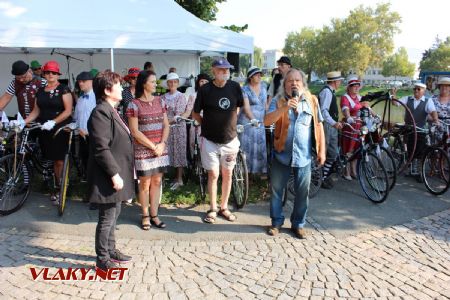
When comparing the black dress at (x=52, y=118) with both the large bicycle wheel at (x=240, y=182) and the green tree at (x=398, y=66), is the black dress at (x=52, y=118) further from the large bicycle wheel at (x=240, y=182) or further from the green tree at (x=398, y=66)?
the green tree at (x=398, y=66)

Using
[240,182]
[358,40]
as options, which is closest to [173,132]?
[240,182]

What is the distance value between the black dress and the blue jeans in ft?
9.14

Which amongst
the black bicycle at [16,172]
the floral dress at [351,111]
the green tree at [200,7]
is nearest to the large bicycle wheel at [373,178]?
the floral dress at [351,111]

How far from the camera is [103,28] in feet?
24.4

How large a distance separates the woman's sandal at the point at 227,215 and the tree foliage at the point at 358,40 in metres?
63.1

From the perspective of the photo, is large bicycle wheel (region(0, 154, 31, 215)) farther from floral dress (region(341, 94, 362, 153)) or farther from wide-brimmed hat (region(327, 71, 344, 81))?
floral dress (region(341, 94, 362, 153))

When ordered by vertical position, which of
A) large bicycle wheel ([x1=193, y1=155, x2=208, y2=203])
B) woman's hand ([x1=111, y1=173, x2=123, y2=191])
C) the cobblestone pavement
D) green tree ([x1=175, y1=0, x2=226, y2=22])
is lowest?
the cobblestone pavement

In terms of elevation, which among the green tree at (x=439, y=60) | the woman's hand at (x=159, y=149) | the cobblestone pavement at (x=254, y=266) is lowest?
the cobblestone pavement at (x=254, y=266)

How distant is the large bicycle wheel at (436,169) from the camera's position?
5.78 meters

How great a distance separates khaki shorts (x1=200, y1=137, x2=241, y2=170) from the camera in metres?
4.45

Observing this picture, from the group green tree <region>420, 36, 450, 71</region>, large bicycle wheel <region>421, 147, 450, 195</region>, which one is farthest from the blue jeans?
green tree <region>420, 36, 450, 71</region>

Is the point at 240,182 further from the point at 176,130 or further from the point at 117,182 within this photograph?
the point at 117,182

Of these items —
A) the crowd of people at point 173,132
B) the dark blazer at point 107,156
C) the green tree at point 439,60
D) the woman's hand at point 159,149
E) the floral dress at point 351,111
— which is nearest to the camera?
the dark blazer at point 107,156

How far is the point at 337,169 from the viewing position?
612 cm
